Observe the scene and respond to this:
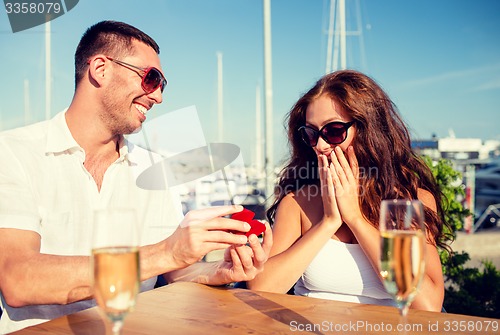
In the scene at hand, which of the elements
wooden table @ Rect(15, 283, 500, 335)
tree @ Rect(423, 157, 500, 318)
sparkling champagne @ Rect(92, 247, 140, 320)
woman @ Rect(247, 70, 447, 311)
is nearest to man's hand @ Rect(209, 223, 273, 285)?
wooden table @ Rect(15, 283, 500, 335)

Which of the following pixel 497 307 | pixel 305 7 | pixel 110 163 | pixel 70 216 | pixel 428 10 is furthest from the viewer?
pixel 305 7

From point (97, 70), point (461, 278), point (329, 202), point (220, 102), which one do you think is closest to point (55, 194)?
point (97, 70)

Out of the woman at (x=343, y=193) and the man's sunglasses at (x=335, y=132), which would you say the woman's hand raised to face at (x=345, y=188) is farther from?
the man's sunglasses at (x=335, y=132)

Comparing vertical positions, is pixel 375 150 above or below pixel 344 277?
above

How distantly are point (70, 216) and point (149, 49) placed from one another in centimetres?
118

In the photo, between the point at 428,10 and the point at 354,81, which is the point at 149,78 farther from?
the point at 428,10

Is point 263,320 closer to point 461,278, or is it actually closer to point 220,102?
point 461,278

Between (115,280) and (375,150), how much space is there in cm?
200

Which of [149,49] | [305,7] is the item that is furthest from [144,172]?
[305,7]

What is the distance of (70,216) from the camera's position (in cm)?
236

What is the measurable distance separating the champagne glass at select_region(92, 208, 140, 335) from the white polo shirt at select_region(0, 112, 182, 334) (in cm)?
112

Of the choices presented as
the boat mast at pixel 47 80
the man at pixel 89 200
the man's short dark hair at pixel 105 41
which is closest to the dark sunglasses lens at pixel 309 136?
the man at pixel 89 200

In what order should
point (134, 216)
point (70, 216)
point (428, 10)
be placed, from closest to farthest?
point (134, 216) → point (70, 216) → point (428, 10)

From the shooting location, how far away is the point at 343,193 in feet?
7.78
